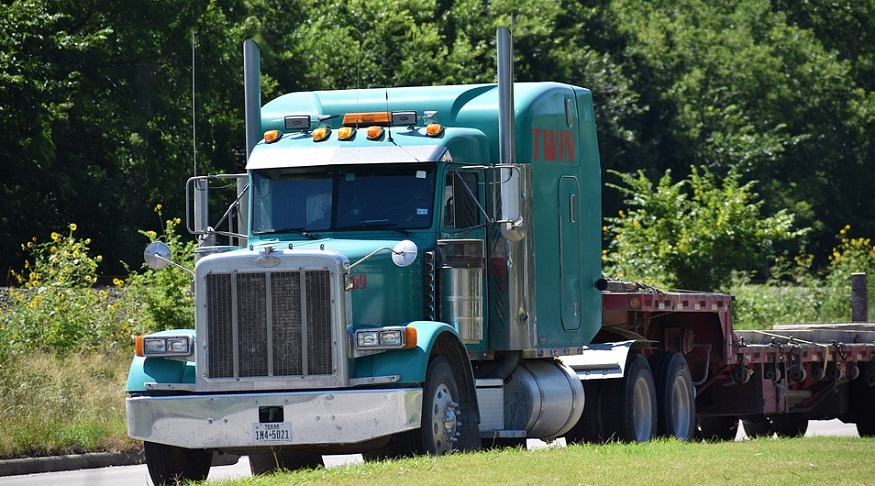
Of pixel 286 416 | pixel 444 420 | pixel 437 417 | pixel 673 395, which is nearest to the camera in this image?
pixel 286 416

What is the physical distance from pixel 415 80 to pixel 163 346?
3488 cm

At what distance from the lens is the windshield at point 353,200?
540 inches

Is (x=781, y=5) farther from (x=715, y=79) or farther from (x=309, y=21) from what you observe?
(x=309, y=21)

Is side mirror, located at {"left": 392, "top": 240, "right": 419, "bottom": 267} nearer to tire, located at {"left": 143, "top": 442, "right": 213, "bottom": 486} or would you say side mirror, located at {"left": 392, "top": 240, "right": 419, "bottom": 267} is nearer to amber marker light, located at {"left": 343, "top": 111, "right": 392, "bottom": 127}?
amber marker light, located at {"left": 343, "top": 111, "right": 392, "bottom": 127}

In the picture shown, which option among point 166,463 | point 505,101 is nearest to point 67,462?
point 166,463

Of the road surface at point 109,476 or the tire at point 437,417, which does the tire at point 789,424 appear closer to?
the road surface at point 109,476

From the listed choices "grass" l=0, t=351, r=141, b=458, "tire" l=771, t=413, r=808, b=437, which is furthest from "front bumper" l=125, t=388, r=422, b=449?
"tire" l=771, t=413, r=808, b=437

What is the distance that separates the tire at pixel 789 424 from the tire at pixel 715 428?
2.78 ft

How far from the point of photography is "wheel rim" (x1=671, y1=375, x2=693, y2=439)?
1753cm

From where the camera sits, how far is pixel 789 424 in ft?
69.7

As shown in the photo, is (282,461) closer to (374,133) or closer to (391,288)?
(391,288)

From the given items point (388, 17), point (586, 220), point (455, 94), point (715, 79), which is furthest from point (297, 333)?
point (715, 79)

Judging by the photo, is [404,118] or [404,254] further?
[404,118]

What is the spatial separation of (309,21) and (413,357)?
3992 cm
